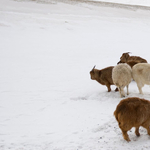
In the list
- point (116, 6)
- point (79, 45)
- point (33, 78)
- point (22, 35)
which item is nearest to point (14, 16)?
point (22, 35)

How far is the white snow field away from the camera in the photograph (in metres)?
5.38

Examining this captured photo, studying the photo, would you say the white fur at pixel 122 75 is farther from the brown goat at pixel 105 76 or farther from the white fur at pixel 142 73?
the brown goat at pixel 105 76

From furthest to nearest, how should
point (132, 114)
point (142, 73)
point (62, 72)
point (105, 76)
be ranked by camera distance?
point (62, 72) < point (105, 76) < point (142, 73) < point (132, 114)

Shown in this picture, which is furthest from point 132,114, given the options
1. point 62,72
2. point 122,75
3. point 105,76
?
point 62,72

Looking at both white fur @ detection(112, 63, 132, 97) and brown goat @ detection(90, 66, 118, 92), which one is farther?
brown goat @ detection(90, 66, 118, 92)

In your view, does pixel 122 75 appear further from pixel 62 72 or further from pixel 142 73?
pixel 62 72

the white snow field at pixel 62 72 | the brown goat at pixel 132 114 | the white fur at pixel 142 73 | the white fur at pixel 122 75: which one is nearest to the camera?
the brown goat at pixel 132 114

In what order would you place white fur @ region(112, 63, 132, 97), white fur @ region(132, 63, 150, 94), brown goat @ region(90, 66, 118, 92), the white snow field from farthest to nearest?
brown goat @ region(90, 66, 118, 92)
white fur @ region(112, 63, 132, 97)
white fur @ region(132, 63, 150, 94)
the white snow field

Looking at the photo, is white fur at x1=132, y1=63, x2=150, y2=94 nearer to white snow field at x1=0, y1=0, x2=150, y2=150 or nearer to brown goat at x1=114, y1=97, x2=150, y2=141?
white snow field at x1=0, y1=0, x2=150, y2=150

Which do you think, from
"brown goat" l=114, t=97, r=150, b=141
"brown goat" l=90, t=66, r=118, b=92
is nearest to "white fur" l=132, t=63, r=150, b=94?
"brown goat" l=90, t=66, r=118, b=92

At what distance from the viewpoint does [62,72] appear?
1191cm

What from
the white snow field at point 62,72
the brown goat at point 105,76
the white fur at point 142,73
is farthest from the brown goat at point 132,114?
the brown goat at point 105,76

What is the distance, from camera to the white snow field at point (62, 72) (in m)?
5.38

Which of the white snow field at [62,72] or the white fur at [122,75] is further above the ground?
the white fur at [122,75]
